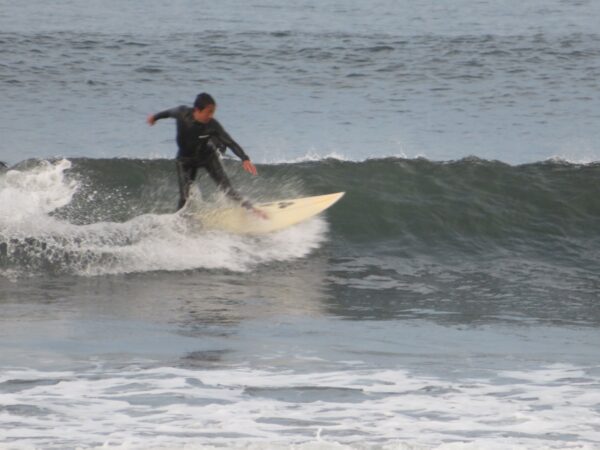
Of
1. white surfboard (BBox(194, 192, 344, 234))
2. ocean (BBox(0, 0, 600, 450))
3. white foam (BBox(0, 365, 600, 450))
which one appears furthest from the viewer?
white surfboard (BBox(194, 192, 344, 234))

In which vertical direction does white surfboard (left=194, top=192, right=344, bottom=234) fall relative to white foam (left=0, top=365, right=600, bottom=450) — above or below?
above

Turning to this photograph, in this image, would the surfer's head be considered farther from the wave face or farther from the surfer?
the wave face

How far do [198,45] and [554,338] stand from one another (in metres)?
25.9

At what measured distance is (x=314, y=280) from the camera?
1207cm

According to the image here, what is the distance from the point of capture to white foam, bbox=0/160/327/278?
1210cm

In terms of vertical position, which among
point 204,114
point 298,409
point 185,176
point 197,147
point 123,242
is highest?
point 204,114

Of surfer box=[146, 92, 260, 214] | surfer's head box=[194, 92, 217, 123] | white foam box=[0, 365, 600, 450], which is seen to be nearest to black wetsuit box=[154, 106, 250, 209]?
surfer box=[146, 92, 260, 214]

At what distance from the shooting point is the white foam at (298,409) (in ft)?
22.8

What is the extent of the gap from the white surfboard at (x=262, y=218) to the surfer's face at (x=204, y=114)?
3.70 ft

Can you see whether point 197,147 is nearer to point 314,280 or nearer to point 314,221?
point 314,280

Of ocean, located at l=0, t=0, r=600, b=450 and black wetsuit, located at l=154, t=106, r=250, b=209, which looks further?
black wetsuit, located at l=154, t=106, r=250, b=209

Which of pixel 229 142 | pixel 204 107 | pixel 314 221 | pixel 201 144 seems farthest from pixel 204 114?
pixel 314 221

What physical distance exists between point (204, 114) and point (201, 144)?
48 centimetres

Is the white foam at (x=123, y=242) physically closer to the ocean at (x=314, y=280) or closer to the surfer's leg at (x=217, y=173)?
the ocean at (x=314, y=280)
